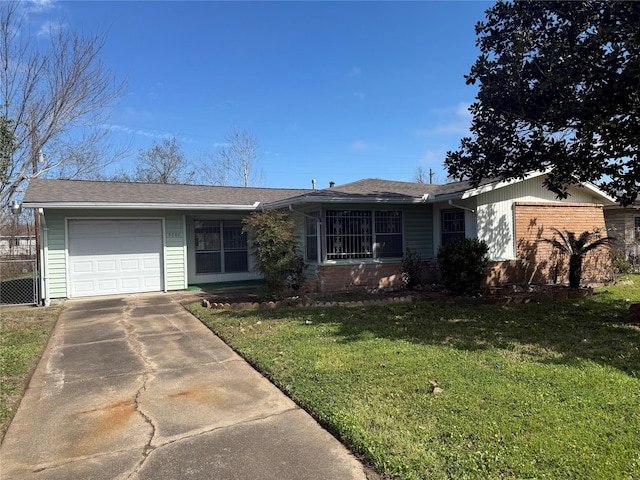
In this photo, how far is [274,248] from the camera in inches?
368

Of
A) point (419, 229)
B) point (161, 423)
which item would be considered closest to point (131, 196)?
point (419, 229)

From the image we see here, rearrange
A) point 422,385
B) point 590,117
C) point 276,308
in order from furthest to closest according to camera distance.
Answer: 1. point 276,308
2. point 590,117
3. point 422,385

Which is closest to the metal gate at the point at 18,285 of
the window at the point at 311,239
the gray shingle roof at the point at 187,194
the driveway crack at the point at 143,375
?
the gray shingle roof at the point at 187,194

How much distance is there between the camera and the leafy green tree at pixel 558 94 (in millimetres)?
6270

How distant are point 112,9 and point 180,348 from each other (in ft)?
31.0

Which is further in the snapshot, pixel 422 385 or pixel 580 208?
pixel 580 208

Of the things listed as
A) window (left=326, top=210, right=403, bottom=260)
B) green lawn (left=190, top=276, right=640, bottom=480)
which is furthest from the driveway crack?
window (left=326, top=210, right=403, bottom=260)

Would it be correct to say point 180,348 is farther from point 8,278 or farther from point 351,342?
point 8,278

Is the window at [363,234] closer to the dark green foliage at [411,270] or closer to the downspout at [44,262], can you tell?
the dark green foliage at [411,270]

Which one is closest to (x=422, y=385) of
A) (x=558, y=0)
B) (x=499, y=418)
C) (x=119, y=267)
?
(x=499, y=418)

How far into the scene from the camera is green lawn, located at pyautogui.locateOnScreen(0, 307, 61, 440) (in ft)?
14.5

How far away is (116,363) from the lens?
18.7 feet

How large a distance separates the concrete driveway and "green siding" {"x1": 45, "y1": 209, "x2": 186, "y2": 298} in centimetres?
545

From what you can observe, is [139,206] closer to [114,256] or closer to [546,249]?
[114,256]
